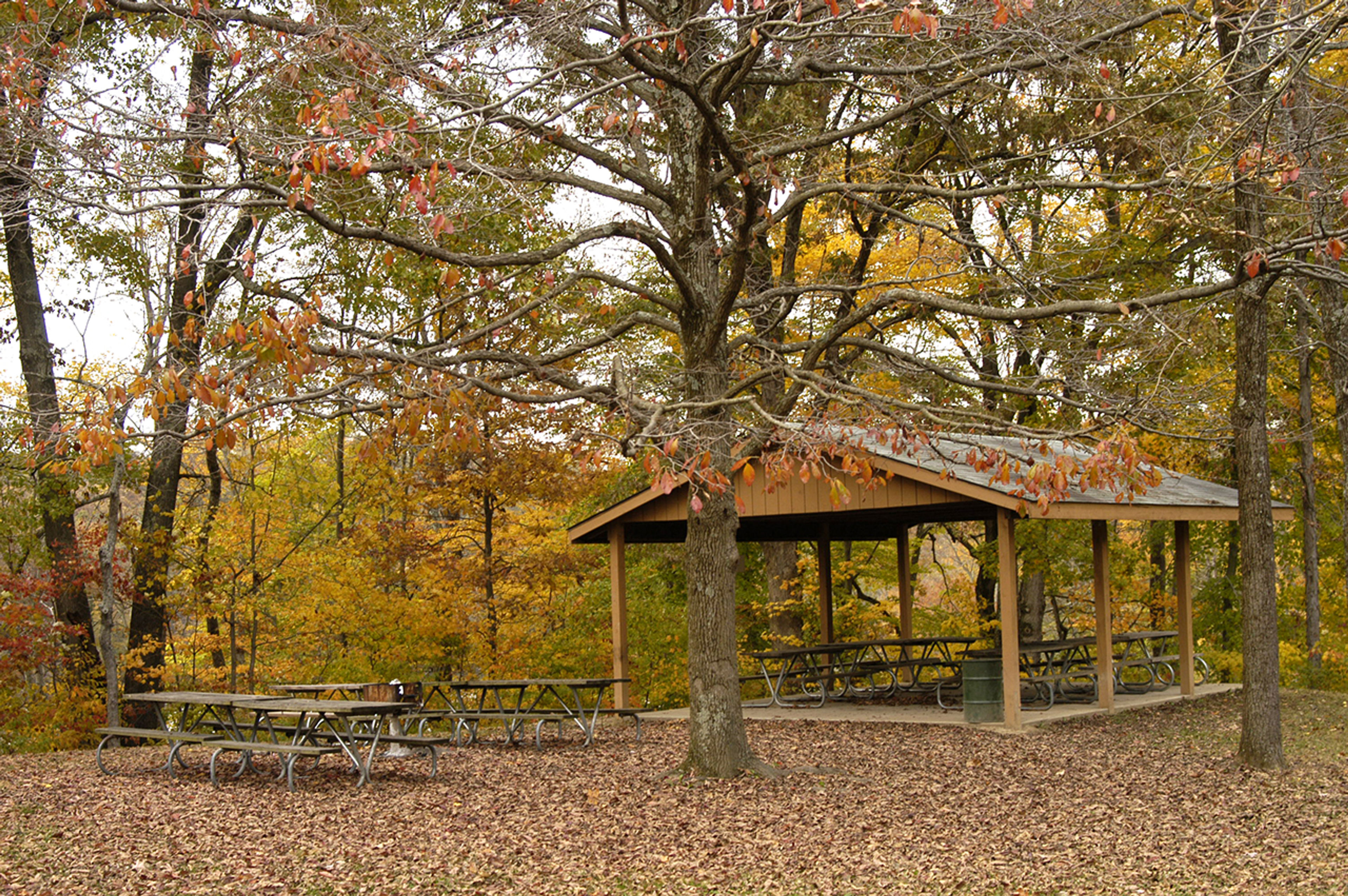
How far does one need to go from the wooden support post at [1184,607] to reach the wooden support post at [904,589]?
11.7 ft

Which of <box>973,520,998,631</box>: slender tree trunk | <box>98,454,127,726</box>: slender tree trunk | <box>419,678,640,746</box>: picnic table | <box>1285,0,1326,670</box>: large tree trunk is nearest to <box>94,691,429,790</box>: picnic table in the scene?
<box>419,678,640,746</box>: picnic table

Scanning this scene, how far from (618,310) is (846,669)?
5.96 meters

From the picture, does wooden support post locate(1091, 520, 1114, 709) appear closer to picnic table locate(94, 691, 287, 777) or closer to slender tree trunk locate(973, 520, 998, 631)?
slender tree trunk locate(973, 520, 998, 631)

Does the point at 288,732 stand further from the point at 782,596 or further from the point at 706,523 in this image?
the point at 782,596

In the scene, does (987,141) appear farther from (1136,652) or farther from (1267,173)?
(1136,652)

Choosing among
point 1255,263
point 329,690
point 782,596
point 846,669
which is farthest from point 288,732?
point 782,596

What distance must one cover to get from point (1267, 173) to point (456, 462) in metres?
11.5

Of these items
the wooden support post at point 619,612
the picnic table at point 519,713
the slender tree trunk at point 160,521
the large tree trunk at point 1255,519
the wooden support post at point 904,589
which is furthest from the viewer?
the wooden support post at point 904,589

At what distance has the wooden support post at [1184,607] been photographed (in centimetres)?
1412

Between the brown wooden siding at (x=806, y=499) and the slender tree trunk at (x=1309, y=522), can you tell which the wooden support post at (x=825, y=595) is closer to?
the brown wooden siding at (x=806, y=499)

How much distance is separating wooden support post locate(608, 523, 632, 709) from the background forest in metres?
1.20

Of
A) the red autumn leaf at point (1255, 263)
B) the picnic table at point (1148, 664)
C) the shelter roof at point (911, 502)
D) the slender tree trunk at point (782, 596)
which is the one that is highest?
the red autumn leaf at point (1255, 263)

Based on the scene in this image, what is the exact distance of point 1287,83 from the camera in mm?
4898

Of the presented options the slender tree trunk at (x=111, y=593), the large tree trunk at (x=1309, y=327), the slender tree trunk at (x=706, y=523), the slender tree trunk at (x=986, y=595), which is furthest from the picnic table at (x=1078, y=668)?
the slender tree trunk at (x=111, y=593)
